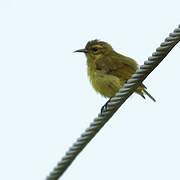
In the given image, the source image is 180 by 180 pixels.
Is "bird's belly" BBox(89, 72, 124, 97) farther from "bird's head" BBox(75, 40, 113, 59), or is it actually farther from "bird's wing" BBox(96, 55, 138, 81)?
Answer: "bird's head" BBox(75, 40, 113, 59)

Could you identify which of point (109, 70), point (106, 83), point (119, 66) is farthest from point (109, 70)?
point (106, 83)

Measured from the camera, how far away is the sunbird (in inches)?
285

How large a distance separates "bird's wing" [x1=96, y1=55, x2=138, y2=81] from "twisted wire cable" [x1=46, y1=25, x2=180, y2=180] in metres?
2.48

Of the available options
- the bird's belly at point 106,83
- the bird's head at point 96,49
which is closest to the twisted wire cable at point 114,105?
the bird's belly at point 106,83

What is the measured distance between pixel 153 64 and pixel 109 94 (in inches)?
113

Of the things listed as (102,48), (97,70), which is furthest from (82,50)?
(97,70)

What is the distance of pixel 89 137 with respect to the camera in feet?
14.9

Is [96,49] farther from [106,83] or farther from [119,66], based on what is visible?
[106,83]

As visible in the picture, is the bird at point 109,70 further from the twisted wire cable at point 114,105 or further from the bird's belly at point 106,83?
the twisted wire cable at point 114,105

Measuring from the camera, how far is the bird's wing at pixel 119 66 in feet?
23.8

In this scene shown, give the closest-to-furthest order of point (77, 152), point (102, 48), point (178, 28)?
point (178, 28), point (77, 152), point (102, 48)

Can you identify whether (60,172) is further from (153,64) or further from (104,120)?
(153,64)

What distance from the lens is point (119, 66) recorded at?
748 cm

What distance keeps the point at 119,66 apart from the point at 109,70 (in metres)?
0.14
